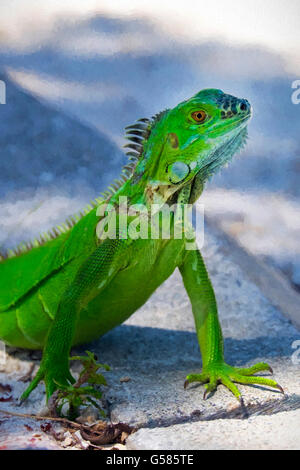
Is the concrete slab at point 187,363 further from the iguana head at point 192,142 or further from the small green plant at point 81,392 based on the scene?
the iguana head at point 192,142

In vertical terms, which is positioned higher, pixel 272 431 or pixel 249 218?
pixel 249 218

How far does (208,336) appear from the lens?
8.29 ft

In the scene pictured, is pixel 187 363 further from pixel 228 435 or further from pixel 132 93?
pixel 132 93

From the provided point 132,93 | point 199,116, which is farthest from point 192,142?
point 132,93

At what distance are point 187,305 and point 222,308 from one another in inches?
10.8

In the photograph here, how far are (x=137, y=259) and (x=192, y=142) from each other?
2.09 ft

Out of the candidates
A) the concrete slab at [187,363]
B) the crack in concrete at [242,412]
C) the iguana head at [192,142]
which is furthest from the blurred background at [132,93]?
the crack in concrete at [242,412]

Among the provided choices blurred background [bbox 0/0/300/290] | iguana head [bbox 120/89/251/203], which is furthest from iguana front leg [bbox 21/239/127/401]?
blurred background [bbox 0/0/300/290]

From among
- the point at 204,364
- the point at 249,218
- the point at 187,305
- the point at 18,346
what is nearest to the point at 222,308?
the point at 187,305

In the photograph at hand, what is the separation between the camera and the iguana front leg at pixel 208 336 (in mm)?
2348

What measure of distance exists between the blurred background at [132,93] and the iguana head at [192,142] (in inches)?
37.0

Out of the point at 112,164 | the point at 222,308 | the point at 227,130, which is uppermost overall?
the point at 112,164

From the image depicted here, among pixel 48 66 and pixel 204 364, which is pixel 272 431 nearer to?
pixel 204 364

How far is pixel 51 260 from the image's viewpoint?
8.89 ft
